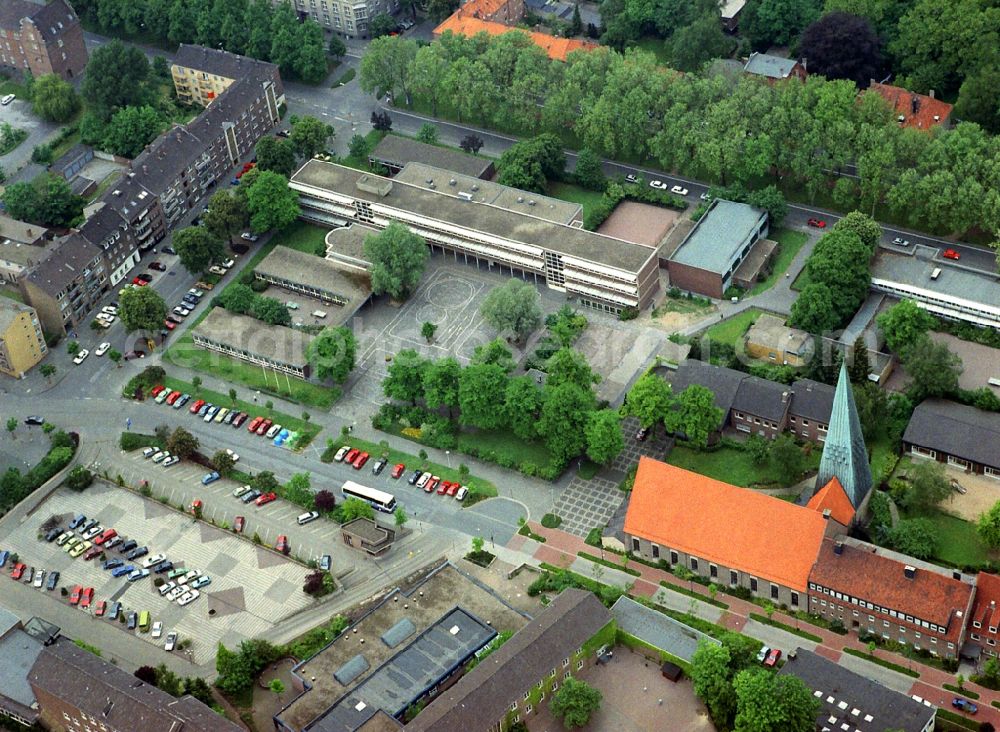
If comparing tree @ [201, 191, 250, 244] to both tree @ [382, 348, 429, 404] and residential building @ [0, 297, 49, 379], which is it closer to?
residential building @ [0, 297, 49, 379]

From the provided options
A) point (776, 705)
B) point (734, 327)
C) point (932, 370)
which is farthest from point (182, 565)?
point (932, 370)

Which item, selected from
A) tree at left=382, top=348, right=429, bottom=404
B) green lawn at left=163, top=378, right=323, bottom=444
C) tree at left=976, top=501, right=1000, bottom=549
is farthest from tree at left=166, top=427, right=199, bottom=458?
tree at left=976, top=501, right=1000, bottom=549

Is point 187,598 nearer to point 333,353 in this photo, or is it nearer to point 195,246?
point 333,353

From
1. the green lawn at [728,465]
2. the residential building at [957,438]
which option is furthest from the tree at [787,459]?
the residential building at [957,438]

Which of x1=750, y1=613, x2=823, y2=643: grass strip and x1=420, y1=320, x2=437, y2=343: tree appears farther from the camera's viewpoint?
x1=420, y1=320, x2=437, y2=343: tree

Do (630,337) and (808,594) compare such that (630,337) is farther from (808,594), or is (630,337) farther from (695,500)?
(808,594)

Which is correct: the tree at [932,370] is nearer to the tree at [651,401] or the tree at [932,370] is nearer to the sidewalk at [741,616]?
the tree at [651,401]
